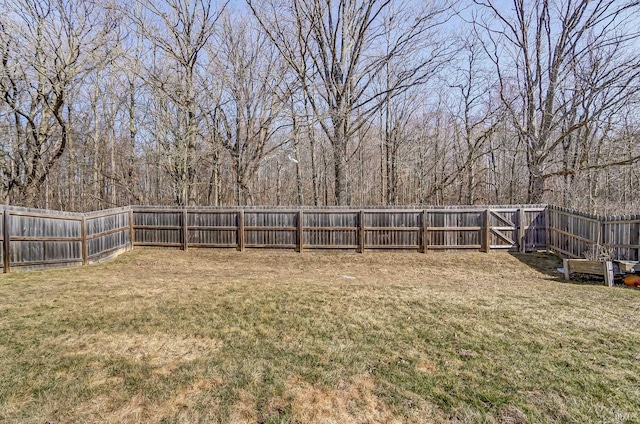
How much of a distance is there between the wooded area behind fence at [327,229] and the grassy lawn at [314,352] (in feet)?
10.2

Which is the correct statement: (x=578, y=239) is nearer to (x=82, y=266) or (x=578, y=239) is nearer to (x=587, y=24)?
(x=587, y=24)

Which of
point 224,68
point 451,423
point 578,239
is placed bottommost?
point 451,423

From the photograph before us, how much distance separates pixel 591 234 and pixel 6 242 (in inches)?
504

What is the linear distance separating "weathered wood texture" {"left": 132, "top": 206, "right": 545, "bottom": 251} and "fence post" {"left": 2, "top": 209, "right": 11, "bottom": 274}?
4.05 m

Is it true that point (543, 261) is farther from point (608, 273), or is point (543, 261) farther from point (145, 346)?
point (145, 346)

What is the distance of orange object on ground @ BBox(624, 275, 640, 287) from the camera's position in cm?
554

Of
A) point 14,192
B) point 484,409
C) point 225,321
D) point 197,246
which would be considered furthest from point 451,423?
point 14,192

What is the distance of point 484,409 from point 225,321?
290cm

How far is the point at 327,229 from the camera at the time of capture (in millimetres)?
9977

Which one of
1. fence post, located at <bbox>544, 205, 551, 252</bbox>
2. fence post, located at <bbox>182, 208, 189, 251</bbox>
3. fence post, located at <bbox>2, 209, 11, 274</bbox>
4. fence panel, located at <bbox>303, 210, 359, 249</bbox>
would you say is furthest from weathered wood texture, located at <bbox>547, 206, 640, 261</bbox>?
fence post, located at <bbox>2, 209, 11, 274</bbox>

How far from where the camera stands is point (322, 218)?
32.8ft

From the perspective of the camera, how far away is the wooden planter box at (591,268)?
574cm

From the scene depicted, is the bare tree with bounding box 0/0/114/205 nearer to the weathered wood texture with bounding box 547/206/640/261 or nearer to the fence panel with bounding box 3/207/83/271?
the fence panel with bounding box 3/207/83/271

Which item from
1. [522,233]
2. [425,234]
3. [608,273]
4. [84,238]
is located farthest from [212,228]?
[608,273]
